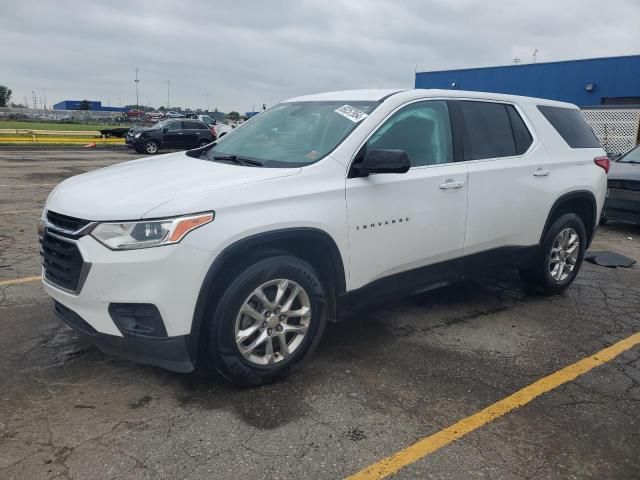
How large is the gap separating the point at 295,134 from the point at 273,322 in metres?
1.45

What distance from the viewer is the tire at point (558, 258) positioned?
16.8 ft

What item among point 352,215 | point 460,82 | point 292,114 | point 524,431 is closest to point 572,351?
point 524,431

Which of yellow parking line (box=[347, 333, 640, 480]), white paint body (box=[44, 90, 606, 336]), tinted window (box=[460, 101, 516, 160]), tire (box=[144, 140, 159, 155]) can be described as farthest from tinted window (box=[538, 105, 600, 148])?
tire (box=[144, 140, 159, 155])

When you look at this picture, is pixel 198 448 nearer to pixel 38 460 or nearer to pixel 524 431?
pixel 38 460

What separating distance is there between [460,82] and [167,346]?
1104 inches

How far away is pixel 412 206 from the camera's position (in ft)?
12.7

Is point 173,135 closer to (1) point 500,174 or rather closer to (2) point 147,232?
(1) point 500,174

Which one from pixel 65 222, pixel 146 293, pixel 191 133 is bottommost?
pixel 146 293

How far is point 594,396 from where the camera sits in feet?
11.3

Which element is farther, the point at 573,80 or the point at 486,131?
the point at 573,80

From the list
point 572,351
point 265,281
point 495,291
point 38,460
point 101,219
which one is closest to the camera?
point 38,460

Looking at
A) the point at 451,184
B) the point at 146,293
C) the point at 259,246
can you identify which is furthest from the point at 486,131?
the point at 146,293

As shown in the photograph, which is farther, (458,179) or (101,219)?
(458,179)

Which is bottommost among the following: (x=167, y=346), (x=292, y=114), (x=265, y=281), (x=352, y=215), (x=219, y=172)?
(x=167, y=346)
